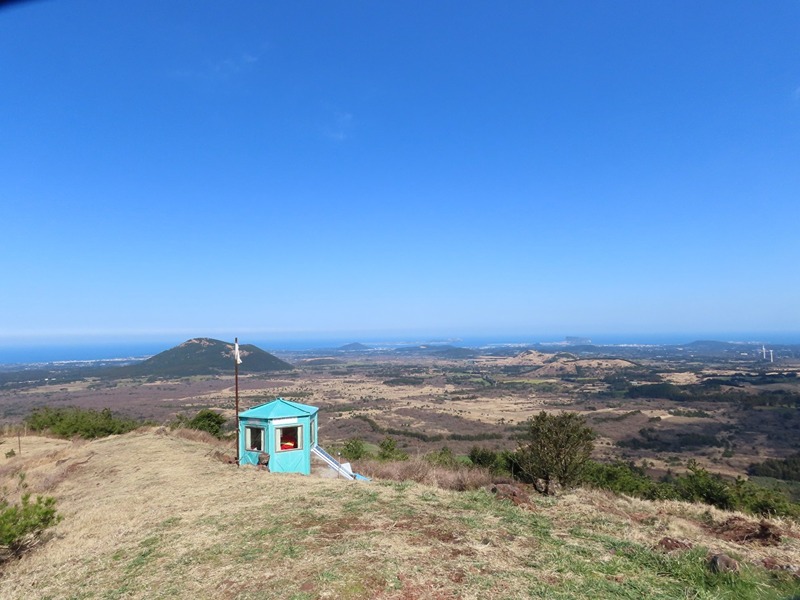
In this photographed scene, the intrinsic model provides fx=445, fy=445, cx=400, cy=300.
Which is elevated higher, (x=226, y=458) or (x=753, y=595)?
(x=753, y=595)

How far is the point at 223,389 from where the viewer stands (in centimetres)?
10088

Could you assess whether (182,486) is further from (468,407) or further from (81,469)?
(468,407)

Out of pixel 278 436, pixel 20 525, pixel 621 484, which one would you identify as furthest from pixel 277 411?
pixel 621 484

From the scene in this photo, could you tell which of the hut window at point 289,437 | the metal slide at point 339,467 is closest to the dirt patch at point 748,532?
the metal slide at point 339,467

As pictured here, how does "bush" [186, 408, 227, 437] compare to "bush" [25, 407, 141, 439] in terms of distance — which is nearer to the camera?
"bush" [25, 407, 141, 439]

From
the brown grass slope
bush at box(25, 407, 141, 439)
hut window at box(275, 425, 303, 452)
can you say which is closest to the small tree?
the brown grass slope

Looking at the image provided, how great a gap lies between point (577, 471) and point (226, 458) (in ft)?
42.8

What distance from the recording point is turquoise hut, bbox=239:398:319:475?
1600cm

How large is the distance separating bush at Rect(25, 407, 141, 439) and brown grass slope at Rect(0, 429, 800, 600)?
15.1m

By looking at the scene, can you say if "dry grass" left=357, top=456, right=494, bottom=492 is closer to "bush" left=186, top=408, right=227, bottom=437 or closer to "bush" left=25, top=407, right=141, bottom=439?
"bush" left=186, top=408, right=227, bottom=437

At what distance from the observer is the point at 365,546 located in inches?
281

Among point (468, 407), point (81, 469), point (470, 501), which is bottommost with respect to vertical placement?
point (468, 407)

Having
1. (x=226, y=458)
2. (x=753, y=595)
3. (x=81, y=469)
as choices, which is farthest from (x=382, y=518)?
(x=81, y=469)

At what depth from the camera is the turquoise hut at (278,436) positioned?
52.5 feet
